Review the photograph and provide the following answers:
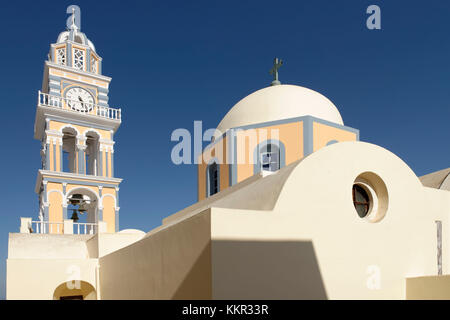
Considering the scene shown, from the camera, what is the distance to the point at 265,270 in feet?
16.3

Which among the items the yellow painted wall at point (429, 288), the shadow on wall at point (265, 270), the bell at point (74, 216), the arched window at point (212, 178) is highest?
the arched window at point (212, 178)

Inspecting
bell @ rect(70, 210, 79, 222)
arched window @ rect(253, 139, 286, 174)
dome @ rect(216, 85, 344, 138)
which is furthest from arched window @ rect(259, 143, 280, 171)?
bell @ rect(70, 210, 79, 222)

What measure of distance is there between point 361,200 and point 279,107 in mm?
5412

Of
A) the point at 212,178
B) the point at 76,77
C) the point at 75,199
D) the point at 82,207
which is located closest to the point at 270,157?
the point at 212,178

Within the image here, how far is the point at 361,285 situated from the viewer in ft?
18.8

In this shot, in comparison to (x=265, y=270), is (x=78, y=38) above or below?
above

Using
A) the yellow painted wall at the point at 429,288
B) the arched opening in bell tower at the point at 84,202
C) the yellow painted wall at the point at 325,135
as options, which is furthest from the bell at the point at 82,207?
the yellow painted wall at the point at 429,288

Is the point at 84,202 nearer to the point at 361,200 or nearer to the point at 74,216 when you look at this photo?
the point at 74,216

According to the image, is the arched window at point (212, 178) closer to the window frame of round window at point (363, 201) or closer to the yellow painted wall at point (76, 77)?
the window frame of round window at point (363, 201)

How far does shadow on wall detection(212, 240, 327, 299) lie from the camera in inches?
187

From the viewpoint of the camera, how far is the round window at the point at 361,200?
6438 mm

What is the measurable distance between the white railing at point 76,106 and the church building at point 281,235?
17.2ft

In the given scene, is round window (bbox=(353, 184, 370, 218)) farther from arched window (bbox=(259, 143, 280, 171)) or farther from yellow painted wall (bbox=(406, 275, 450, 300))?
arched window (bbox=(259, 143, 280, 171))
